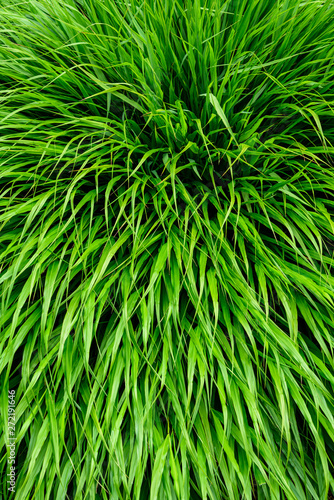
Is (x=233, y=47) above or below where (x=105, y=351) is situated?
above

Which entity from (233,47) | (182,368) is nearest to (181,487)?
(182,368)

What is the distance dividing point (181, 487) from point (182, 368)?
23 centimetres

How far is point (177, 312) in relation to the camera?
76 cm

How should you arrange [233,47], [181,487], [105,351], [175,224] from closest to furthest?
[181,487], [105,351], [175,224], [233,47]

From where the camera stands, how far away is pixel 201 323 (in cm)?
78

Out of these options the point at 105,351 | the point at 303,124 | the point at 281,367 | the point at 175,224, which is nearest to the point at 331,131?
the point at 303,124

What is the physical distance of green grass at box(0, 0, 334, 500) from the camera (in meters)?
0.73

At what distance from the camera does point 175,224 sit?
0.96 meters

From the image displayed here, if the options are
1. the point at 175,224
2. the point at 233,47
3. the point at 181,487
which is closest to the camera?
the point at 181,487

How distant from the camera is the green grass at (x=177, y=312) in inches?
28.6

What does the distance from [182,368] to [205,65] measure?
2.72ft

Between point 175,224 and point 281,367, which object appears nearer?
point 281,367

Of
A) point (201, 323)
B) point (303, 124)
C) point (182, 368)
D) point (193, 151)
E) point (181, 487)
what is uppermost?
point (303, 124)

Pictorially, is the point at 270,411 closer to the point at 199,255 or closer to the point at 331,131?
the point at 199,255
